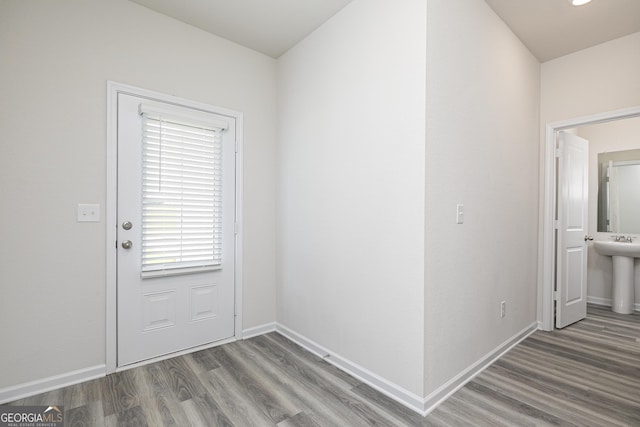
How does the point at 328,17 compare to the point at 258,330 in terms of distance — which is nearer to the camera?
the point at 328,17

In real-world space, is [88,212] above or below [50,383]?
above

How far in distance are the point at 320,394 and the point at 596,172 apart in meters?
4.65

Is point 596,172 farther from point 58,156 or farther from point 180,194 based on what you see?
point 58,156

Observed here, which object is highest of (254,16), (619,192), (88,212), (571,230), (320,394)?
(254,16)

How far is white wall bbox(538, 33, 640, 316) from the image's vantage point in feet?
9.02

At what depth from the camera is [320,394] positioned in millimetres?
2066

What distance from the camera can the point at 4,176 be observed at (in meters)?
1.95

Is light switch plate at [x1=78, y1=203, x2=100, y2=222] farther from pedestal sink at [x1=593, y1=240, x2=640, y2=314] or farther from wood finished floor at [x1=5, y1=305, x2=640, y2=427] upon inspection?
pedestal sink at [x1=593, y1=240, x2=640, y2=314]

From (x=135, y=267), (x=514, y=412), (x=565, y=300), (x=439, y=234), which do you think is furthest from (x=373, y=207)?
(x=565, y=300)

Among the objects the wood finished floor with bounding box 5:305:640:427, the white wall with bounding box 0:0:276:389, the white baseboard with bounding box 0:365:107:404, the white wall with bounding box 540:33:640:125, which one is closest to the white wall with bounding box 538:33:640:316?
the white wall with bounding box 540:33:640:125

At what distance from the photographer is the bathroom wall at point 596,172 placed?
3.96m

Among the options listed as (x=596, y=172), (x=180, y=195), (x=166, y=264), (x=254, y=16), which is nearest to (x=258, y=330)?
(x=166, y=264)

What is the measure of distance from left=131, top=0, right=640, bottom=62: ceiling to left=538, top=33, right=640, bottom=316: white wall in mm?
120

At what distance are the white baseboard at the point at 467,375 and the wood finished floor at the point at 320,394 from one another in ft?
0.13
